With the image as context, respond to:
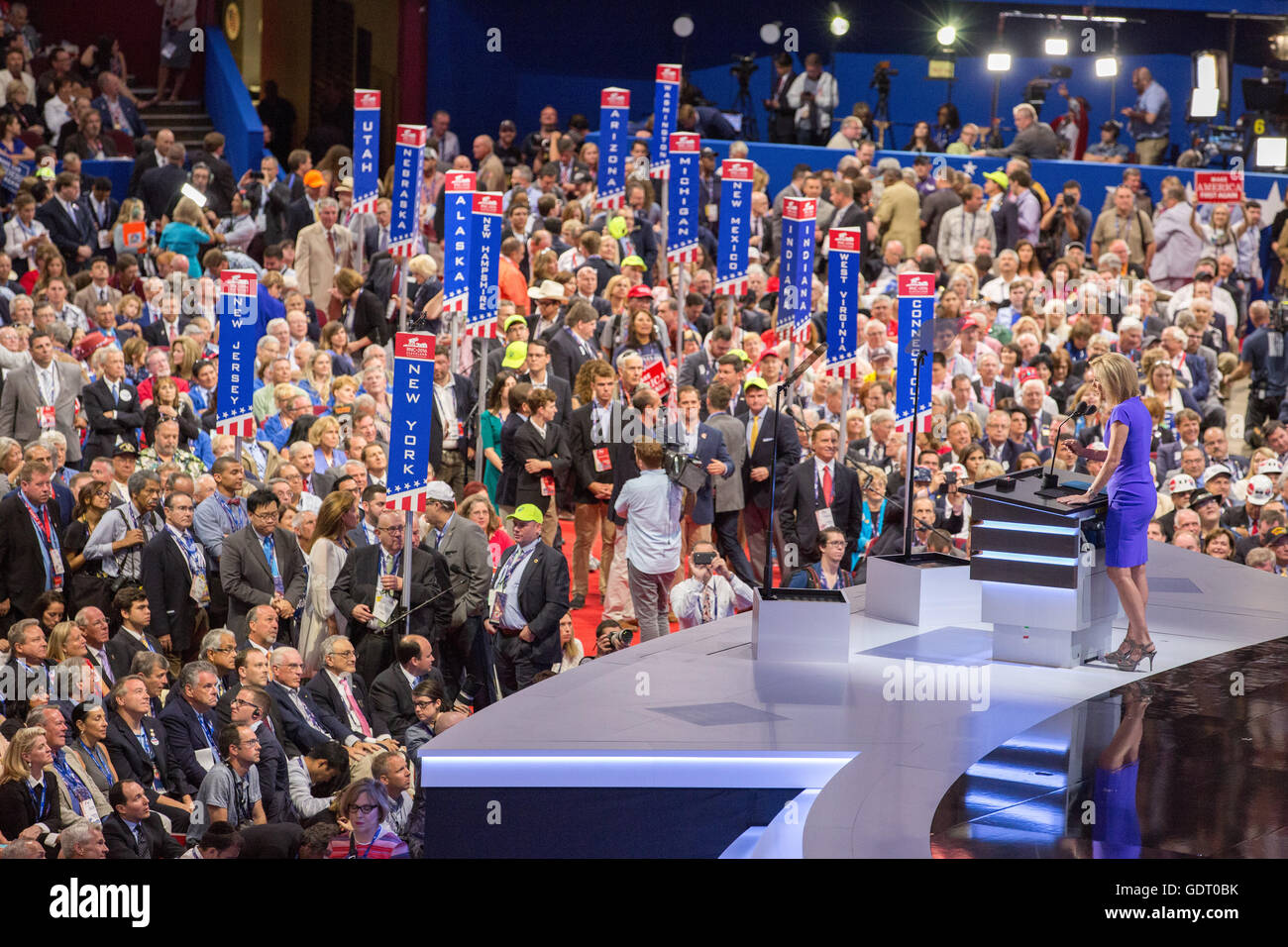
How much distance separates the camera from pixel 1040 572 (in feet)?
24.0

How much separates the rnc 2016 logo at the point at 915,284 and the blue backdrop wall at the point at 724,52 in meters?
11.7

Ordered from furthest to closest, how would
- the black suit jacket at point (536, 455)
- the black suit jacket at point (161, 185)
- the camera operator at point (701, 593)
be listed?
the black suit jacket at point (161, 185)
the black suit jacket at point (536, 455)
the camera operator at point (701, 593)

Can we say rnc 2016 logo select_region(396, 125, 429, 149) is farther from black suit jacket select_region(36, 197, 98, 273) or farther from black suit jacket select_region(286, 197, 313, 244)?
black suit jacket select_region(36, 197, 98, 273)

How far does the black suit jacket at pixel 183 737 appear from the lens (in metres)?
7.89

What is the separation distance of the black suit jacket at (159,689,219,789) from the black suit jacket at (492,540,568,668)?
1715 millimetres

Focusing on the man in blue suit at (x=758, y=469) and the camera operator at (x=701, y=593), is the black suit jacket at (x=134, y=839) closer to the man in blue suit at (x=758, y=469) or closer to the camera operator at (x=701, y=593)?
the camera operator at (x=701, y=593)

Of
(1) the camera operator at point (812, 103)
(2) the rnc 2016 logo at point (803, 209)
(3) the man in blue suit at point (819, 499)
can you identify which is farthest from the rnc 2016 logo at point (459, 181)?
(1) the camera operator at point (812, 103)

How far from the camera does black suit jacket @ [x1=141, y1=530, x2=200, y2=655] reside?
9117 mm

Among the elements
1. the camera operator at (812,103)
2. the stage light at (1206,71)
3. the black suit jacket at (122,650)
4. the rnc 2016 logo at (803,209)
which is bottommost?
the black suit jacket at (122,650)

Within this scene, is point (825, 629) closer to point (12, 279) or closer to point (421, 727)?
point (421, 727)

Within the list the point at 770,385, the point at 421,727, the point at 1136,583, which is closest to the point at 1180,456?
the point at 770,385

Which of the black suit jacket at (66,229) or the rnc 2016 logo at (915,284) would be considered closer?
the rnc 2016 logo at (915,284)

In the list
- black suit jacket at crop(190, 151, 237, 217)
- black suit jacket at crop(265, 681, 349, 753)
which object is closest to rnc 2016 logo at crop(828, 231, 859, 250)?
black suit jacket at crop(265, 681, 349, 753)
